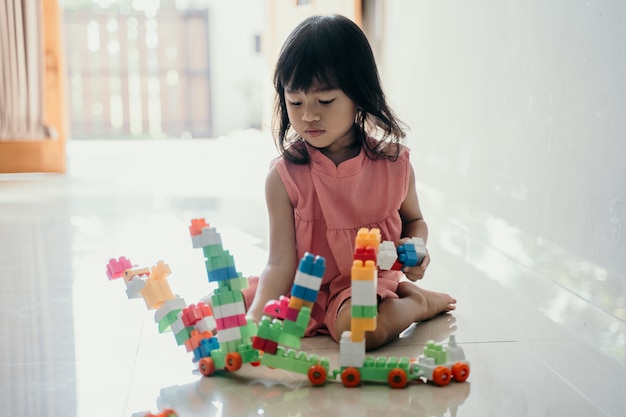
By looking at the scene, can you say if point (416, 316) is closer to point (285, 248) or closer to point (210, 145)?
point (285, 248)

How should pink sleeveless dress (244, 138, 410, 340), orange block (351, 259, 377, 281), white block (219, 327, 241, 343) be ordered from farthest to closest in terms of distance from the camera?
pink sleeveless dress (244, 138, 410, 340) → white block (219, 327, 241, 343) → orange block (351, 259, 377, 281)

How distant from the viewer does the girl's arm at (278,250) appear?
127cm

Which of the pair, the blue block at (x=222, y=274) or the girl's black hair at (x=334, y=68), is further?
the girl's black hair at (x=334, y=68)

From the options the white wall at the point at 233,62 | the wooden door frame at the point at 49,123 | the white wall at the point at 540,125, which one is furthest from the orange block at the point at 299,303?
the white wall at the point at 233,62

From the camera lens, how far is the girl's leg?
3.91 ft

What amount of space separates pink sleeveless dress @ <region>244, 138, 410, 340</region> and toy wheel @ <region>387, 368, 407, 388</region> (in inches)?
10.7

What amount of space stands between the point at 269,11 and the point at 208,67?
3.17 meters

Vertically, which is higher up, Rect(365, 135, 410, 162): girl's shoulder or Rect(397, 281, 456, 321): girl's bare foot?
Rect(365, 135, 410, 162): girl's shoulder

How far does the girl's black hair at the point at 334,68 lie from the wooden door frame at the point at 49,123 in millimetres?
2638

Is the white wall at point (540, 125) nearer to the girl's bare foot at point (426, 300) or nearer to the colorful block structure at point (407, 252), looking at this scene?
the girl's bare foot at point (426, 300)

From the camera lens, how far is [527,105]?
1795mm

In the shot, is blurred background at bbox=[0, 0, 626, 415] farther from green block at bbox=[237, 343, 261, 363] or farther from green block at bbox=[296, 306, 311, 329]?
green block at bbox=[296, 306, 311, 329]

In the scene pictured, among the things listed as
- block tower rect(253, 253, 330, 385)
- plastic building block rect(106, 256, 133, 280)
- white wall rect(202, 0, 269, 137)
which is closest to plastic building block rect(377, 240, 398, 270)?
block tower rect(253, 253, 330, 385)

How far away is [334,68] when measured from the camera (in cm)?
123
